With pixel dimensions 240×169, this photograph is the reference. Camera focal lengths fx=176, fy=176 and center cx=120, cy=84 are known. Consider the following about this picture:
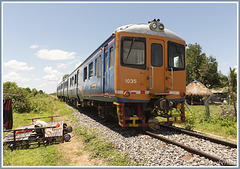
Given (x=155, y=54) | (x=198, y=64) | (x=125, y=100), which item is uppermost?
(x=198, y=64)

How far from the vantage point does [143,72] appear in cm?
627

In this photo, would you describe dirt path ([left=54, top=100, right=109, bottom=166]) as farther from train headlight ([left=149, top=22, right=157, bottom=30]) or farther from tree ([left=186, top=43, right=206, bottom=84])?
tree ([left=186, top=43, right=206, bottom=84])

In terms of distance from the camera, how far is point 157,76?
6547 millimetres

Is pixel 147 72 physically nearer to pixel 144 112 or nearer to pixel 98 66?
pixel 144 112

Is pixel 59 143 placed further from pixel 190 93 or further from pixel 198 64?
pixel 198 64

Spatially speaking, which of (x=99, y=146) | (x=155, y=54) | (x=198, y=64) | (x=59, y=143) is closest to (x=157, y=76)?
(x=155, y=54)

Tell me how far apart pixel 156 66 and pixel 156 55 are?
44 centimetres

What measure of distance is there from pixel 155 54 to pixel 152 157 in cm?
386

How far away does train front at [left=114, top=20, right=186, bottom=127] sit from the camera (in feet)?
19.9

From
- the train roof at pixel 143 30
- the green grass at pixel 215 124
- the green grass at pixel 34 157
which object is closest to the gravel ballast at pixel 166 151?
the green grass at pixel 34 157

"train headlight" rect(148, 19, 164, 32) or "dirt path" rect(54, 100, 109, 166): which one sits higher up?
"train headlight" rect(148, 19, 164, 32)

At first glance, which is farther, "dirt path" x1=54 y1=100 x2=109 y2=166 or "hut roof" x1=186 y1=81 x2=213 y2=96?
"hut roof" x1=186 y1=81 x2=213 y2=96

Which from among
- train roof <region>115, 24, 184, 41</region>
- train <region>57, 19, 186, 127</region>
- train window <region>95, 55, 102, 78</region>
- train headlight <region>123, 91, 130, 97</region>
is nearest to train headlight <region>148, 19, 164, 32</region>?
train <region>57, 19, 186, 127</region>

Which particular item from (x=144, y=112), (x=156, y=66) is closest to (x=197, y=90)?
(x=144, y=112)
